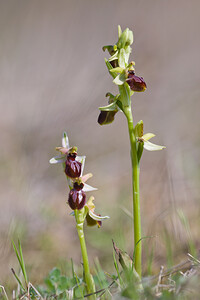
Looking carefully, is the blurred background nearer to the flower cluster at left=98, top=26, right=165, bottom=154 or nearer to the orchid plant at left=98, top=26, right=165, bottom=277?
the orchid plant at left=98, top=26, right=165, bottom=277

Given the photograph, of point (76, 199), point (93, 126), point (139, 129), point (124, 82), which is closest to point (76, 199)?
point (76, 199)

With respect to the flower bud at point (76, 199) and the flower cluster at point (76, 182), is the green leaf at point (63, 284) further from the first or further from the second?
the flower bud at point (76, 199)

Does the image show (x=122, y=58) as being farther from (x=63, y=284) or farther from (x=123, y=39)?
(x=63, y=284)

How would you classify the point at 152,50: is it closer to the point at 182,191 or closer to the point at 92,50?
the point at 92,50

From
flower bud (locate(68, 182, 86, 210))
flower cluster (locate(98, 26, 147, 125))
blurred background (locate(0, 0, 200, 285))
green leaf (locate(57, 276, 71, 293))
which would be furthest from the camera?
blurred background (locate(0, 0, 200, 285))

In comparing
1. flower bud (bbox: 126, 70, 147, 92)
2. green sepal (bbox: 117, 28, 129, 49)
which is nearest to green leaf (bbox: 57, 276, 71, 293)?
flower bud (bbox: 126, 70, 147, 92)

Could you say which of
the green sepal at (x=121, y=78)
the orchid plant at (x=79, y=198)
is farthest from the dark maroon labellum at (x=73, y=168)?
Answer: the green sepal at (x=121, y=78)
